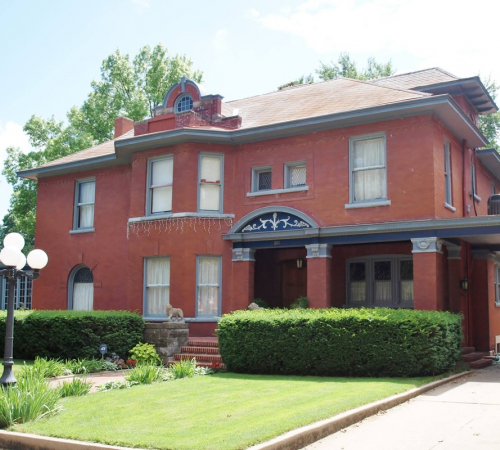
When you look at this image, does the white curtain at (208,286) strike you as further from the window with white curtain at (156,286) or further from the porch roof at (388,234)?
the window with white curtain at (156,286)

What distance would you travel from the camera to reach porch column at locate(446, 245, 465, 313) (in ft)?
56.2

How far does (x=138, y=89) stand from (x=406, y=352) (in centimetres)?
2952

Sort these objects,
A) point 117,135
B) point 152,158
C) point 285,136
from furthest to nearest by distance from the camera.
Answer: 1. point 117,135
2. point 152,158
3. point 285,136

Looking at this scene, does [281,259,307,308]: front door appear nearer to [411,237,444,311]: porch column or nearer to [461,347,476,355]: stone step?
[411,237,444,311]: porch column

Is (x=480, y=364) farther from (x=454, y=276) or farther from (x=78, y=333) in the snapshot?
(x=78, y=333)

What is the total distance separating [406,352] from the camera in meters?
12.6

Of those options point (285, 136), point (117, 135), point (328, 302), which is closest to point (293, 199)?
point (285, 136)

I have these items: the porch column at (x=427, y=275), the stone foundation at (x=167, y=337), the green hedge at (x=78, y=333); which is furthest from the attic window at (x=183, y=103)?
the porch column at (x=427, y=275)

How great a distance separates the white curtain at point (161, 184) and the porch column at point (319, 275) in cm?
504

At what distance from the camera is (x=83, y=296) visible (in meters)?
22.4

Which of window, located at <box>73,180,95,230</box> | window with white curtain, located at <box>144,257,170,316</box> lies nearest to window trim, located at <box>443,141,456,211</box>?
window with white curtain, located at <box>144,257,170,316</box>

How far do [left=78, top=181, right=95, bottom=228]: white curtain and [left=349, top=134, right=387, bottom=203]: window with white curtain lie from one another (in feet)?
34.1

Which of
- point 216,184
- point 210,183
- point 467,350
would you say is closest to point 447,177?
point 467,350

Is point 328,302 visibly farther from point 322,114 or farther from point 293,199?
point 322,114
